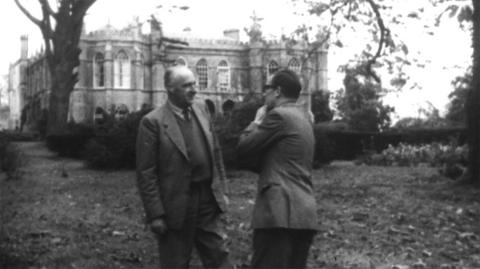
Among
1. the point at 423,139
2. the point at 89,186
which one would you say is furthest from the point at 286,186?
the point at 423,139

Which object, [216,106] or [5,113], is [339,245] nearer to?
[216,106]

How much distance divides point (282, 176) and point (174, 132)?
959 mm

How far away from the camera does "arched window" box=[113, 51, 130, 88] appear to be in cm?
5878

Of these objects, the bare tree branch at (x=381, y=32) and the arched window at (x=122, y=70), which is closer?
the bare tree branch at (x=381, y=32)

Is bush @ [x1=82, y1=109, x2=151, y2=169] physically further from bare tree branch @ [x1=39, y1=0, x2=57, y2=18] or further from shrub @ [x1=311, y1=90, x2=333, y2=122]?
shrub @ [x1=311, y1=90, x2=333, y2=122]

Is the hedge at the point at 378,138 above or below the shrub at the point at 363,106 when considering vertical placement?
below

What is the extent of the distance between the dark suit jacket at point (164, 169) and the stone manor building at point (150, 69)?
49930 mm

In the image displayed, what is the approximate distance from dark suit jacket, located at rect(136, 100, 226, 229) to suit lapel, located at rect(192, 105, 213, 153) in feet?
0.79

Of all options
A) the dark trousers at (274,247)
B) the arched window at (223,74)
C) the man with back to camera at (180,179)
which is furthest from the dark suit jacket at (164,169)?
the arched window at (223,74)

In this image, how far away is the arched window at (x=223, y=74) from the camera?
62938mm

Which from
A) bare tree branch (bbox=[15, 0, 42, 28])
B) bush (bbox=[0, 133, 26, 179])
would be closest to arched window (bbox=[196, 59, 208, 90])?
bare tree branch (bbox=[15, 0, 42, 28])

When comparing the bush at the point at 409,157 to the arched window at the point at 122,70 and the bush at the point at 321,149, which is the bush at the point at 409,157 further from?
the arched window at the point at 122,70

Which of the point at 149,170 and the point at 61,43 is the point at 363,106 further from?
the point at 149,170

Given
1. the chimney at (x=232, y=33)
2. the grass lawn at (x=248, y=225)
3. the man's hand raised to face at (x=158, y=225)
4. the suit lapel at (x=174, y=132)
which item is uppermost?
the chimney at (x=232, y=33)
